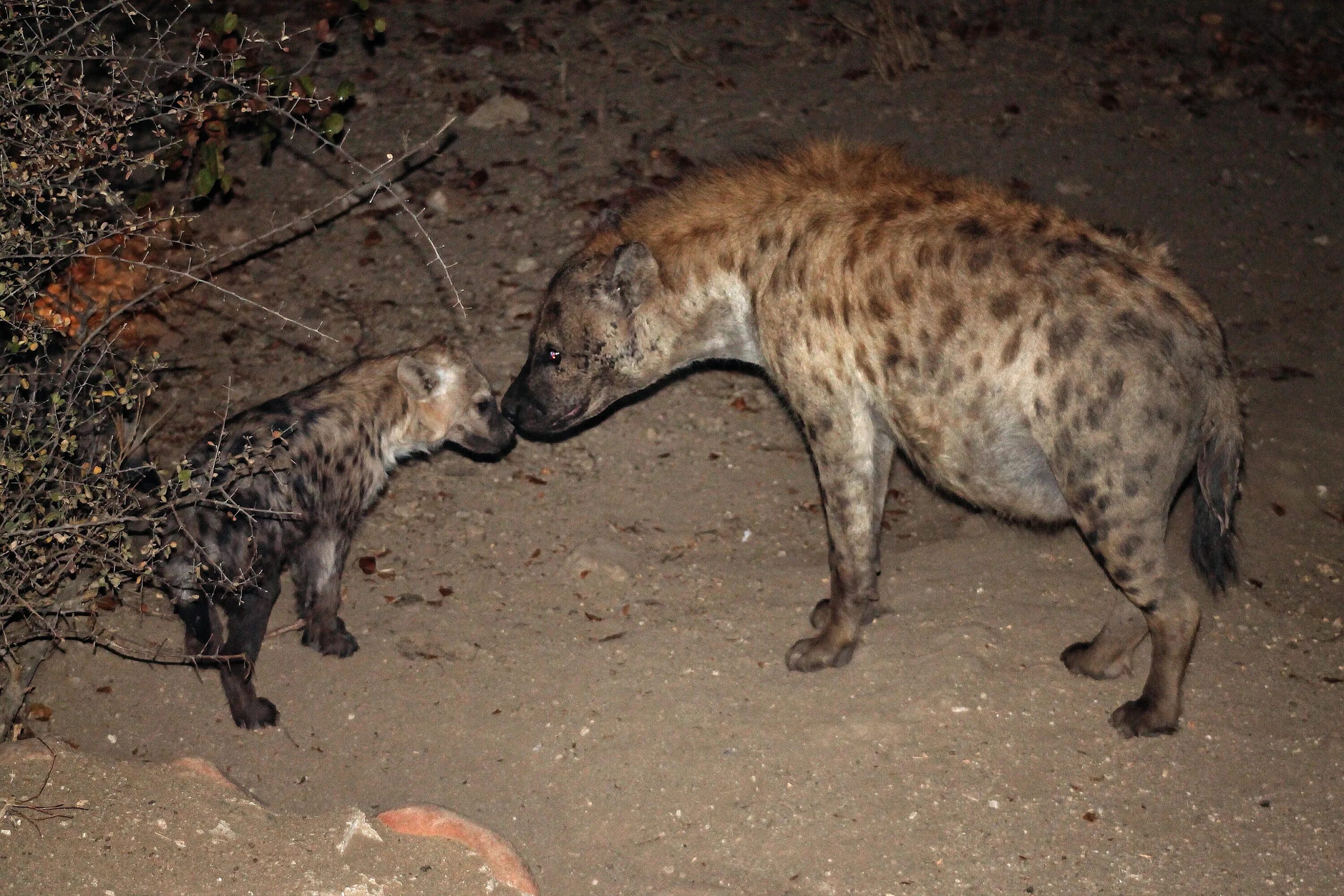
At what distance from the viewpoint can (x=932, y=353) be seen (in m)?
3.06

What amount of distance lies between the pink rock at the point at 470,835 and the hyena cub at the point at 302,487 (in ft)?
2.10

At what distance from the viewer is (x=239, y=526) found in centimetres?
318

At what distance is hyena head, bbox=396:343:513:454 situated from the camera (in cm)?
384

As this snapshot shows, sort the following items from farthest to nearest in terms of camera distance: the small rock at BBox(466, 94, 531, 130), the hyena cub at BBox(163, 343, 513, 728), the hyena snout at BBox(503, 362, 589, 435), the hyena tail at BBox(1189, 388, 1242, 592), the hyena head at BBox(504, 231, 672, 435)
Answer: the small rock at BBox(466, 94, 531, 130) < the hyena snout at BBox(503, 362, 589, 435) < the hyena head at BBox(504, 231, 672, 435) < the hyena cub at BBox(163, 343, 513, 728) < the hyena tail at BBox(1189, 388, 1242, 592)

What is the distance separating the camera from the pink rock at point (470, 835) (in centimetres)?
273

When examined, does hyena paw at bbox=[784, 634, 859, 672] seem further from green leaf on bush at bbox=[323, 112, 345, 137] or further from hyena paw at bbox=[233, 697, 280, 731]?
green leaf on bush at bbox=[323, 112, 345, 137]

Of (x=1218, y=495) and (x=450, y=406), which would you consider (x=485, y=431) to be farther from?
(x=1218, y=495)

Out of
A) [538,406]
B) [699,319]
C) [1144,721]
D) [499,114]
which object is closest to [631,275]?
[699,319]

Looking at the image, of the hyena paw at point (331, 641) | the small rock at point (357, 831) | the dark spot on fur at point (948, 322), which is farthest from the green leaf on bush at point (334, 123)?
the small rock at point (357, 831)

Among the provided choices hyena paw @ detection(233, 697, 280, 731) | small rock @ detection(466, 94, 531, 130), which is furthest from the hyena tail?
small rock @ detection(466, 94, 531, 130)

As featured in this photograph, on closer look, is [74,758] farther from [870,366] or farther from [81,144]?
[870,366]

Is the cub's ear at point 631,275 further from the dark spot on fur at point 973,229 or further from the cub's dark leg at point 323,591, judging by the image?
the cub's dark leg at point 323,591

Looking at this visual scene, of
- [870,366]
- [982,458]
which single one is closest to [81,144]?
[870,366]

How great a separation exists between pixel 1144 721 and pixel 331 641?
2110 millimetres
